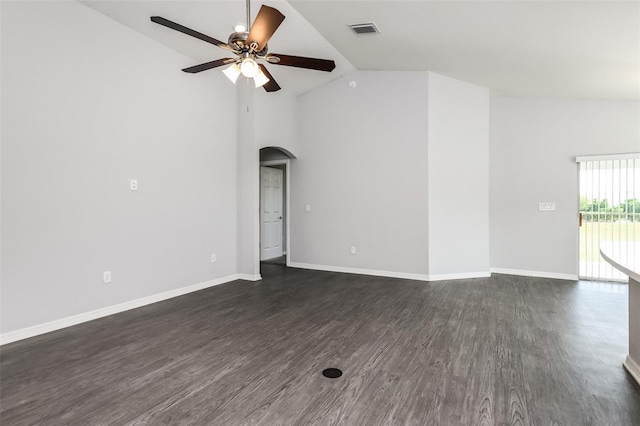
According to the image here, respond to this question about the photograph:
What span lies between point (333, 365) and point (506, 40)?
3.65 metres

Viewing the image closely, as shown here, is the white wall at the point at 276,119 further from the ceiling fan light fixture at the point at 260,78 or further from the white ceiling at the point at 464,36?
the ceiling fan light fixture at the point at 260,78

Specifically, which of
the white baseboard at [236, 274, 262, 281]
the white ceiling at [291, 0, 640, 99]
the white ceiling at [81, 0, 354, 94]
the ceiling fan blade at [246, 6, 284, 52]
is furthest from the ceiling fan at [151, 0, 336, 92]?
the white baseboard at [236, 274, 262, 281]

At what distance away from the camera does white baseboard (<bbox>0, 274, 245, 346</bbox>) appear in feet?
9.95

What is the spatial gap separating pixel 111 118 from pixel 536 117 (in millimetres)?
5965

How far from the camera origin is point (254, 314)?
149 inches

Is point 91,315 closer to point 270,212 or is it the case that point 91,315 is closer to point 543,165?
point 270,212

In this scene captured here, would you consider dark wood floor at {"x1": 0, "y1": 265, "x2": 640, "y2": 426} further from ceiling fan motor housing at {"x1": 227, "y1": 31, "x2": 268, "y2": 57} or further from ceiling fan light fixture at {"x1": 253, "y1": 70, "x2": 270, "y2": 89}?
ceiling fan motor housing at {"x1": 227, "y1": 31, "x2": 268, "y2": 57}

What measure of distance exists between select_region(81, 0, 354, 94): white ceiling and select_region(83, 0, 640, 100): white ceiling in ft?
0.03

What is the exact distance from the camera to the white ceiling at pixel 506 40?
10.2 feet

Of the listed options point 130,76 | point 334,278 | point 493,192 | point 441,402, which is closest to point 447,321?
point 441,402

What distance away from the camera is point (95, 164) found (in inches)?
142

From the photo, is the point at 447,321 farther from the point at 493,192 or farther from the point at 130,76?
the point at 130,76

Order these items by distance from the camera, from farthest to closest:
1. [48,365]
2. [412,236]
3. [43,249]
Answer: [412,236], [43,249], [48,365]

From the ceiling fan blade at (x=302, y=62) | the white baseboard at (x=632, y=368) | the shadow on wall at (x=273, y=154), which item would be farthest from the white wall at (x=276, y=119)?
the white baseboard at (x=632, y=368)
